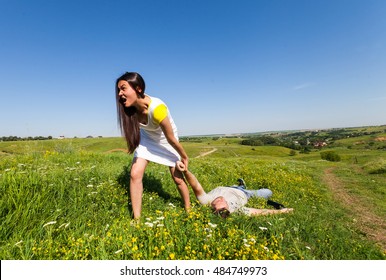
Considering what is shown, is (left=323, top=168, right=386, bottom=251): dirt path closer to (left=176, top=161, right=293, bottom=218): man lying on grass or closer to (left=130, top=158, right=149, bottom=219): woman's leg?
(left=176, top=161, right=293, bottom=218): man lying on grass

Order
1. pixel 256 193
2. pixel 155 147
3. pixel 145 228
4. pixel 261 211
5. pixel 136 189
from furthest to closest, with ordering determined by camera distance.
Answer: pixel 256 193 → pixel 261 211 → pixel 155 147 → pixel 136 189 → pixel 145 228

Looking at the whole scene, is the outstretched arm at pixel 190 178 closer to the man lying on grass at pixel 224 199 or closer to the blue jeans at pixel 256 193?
the man lying on grass at pixel 224 199

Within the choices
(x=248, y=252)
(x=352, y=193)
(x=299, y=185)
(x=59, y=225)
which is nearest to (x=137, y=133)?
(x=59, y=225)

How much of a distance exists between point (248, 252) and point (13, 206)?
3.92 meters

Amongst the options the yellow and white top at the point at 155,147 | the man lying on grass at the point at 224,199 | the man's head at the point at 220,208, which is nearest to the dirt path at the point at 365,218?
the man lying on grass at the point at 224,199

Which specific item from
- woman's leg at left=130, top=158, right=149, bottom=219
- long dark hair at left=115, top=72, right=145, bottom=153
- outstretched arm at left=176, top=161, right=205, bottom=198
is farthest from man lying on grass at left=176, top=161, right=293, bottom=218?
long dark hair at left=115, top=72, right=145, bottom=153

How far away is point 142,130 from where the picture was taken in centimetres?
517

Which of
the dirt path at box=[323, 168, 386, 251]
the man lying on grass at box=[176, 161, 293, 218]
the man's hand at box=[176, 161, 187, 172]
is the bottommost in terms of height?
the dirt path at box=[323, 168, 386, 251]

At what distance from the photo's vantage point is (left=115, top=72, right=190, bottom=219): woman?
4.27m

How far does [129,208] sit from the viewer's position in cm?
510

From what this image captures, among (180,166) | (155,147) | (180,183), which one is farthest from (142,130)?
(180,183)

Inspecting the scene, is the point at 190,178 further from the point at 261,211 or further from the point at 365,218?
the point at 365,218
